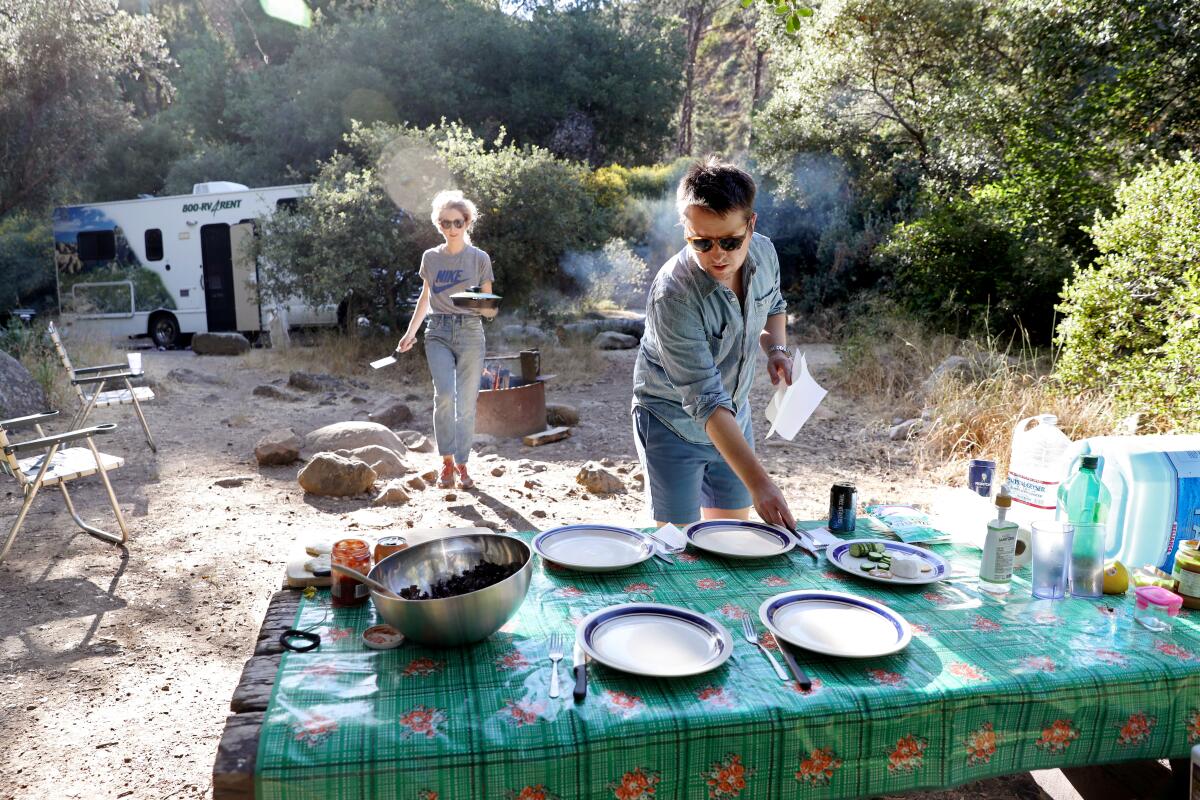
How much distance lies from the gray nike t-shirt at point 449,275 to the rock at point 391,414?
2650 millimetres

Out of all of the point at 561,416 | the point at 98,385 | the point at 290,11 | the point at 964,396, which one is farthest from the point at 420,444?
the point at 290,11

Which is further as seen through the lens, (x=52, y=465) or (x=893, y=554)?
(x=52, y=465)

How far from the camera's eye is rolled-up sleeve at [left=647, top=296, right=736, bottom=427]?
2193 mm

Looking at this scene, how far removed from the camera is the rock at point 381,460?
5.79 metres

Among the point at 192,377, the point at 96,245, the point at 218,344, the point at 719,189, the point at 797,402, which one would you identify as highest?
the point at 96,245

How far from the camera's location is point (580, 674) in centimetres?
141

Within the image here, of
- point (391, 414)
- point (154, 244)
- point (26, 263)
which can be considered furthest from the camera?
point (26, 263)

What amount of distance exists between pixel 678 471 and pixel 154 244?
13.6m

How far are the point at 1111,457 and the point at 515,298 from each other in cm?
918

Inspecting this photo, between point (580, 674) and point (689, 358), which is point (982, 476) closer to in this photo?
point (689, 358)

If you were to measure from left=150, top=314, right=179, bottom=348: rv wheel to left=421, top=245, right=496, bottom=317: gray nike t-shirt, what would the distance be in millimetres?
10410

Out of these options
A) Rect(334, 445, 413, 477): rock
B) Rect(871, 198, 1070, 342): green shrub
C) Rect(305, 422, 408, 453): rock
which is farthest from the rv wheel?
Rect(871, 198, 1070, 342): green shrub

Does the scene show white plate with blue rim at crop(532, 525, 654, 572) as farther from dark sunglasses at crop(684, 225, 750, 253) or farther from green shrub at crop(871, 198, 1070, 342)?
green shrub at crop(871, 198, 1070, 342)

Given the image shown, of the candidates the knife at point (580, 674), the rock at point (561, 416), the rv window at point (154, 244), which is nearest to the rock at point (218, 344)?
the rv window at point (154, 244)
